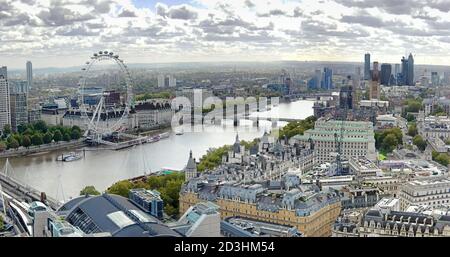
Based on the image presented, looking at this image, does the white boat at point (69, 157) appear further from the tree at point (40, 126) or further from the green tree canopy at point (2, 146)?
the tree at point (40, 126)

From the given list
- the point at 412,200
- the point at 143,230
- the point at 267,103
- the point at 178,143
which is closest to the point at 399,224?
the point at 412,200

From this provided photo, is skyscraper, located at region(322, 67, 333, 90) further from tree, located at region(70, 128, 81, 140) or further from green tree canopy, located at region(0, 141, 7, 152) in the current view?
green tree canopy, located at region(0, 141, 7, 152)

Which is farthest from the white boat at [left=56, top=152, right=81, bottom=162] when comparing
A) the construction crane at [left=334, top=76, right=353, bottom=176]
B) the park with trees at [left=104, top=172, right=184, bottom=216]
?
the construction crane at [left=334, top=76, right=353, bottom=176]

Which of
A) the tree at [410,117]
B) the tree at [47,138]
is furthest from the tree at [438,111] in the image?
the tree at [47,138]

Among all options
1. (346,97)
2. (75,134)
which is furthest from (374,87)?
(75,134)
